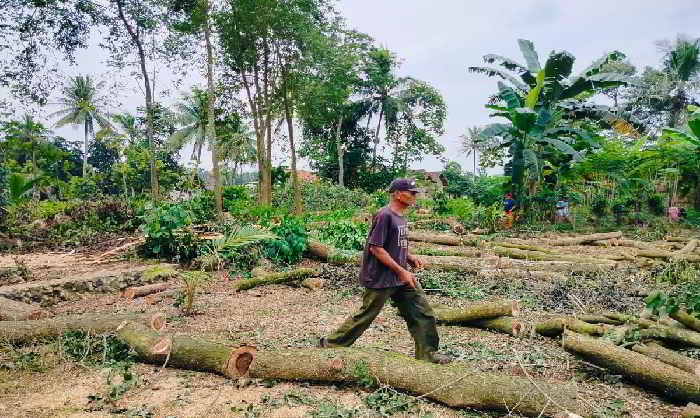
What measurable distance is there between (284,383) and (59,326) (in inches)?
96.4

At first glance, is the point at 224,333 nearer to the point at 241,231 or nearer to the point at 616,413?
the point at 241,231

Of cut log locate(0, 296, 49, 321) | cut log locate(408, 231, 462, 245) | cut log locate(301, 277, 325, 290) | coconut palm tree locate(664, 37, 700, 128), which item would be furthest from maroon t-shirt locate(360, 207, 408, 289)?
coconut palm tree locate(664, 37, 700, 128)

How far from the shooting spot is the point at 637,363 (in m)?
3.42

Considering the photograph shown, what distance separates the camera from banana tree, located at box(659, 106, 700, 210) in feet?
43.1

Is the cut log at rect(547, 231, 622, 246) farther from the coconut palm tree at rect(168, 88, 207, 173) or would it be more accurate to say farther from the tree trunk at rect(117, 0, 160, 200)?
the coconut palm tree at rect(168, 88, 207, 173)

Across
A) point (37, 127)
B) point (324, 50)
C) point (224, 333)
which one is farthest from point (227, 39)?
point (224, 333)

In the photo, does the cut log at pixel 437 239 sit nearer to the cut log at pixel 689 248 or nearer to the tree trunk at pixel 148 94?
the cut log at pixel 689 248

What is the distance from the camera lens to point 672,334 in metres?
3.97

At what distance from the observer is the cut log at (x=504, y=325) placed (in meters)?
4.59

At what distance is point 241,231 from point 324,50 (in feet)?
41.9

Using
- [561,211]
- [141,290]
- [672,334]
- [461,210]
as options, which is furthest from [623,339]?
[461,210]

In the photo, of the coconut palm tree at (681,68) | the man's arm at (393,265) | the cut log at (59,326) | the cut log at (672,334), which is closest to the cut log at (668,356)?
the cut log at (672,334)

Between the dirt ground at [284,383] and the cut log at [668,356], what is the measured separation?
33 cm

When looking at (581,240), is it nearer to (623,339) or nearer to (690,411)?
(623,339)
